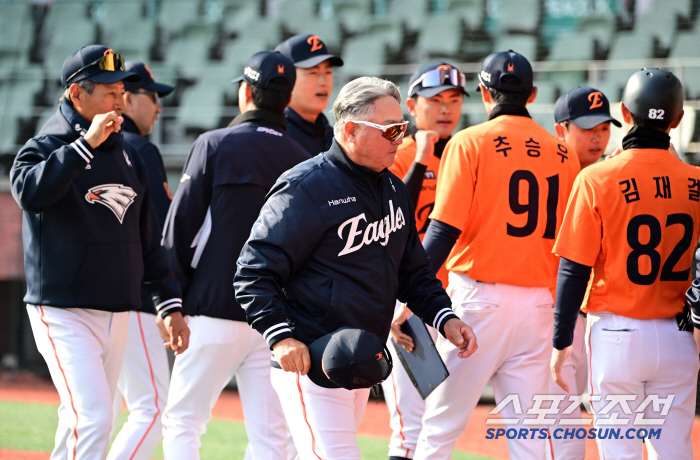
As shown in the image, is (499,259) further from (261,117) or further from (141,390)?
(141,390)

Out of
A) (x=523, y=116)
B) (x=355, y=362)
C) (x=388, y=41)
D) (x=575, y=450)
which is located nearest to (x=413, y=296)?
(x=355, y=362)

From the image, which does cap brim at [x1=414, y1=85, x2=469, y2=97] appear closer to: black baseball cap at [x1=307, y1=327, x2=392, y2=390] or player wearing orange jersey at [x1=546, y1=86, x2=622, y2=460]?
player wearing orange jersey at [x1=546, y1=86, x2=622, y2=460]

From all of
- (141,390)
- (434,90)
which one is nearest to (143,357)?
(141,390)

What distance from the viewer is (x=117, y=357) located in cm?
357

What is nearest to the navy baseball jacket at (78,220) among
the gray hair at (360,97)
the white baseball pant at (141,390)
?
the white baseball pant at (141,390)

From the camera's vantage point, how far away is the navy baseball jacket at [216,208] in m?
3.77

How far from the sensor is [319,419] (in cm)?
273

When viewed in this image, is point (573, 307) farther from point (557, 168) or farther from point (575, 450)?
point (575, 450)

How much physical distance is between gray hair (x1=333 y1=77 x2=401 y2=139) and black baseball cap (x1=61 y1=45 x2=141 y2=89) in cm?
131

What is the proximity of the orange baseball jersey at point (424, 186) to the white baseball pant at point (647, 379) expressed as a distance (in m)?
1.29

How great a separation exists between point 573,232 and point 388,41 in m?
9.15

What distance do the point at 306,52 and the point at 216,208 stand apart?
1336 millimetres

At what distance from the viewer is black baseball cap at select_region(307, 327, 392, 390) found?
99.6 inches

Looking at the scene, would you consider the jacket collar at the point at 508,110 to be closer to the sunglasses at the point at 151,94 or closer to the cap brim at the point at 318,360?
the cap brim at the point at 318,360
